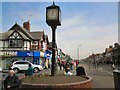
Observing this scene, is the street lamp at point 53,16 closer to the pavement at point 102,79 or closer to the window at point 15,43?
the pavement at point 102,79

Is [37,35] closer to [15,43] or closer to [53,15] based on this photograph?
[15,43]

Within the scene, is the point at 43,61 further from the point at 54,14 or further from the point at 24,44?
the point at 54,14

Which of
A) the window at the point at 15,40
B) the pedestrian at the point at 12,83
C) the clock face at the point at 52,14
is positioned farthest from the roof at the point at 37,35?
the pedestrian at the point at 12,83

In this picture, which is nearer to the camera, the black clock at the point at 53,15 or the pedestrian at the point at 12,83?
the pedestrian at the point at 12,83

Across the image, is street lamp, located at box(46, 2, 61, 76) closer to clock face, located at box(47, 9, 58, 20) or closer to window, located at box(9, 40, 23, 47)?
clock face, located at box(47, 9, 58, 20)

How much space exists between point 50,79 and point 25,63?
26.4m

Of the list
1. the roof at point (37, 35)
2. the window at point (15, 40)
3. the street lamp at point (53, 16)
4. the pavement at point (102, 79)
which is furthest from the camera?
the roof at point (37, 35)

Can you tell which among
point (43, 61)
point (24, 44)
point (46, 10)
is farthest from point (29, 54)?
point (46, 10)

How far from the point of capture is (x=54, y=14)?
10.2m

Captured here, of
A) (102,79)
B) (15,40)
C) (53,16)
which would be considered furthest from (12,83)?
(15,40)

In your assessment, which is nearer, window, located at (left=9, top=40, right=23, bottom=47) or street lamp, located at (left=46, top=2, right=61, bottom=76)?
street lamp, located at (left=46, top=2, right=61, bottom=76)

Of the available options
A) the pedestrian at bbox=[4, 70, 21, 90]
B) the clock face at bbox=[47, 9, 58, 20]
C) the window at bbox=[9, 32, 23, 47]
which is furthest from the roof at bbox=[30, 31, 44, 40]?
the pedestrian at bbox=[4, 70, 21, 90]

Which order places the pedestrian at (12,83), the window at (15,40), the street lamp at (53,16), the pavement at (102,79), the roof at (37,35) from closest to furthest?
the pedestrian at (12,83) < the street lamp at (53,16) < the pavement at (102,79) < the window at (15,40) < the roof at (37,35)

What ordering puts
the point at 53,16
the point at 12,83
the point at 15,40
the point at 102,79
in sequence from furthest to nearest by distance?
the point at 15,40, the point at 102,79, the point at 53,16, the point at 12,83
